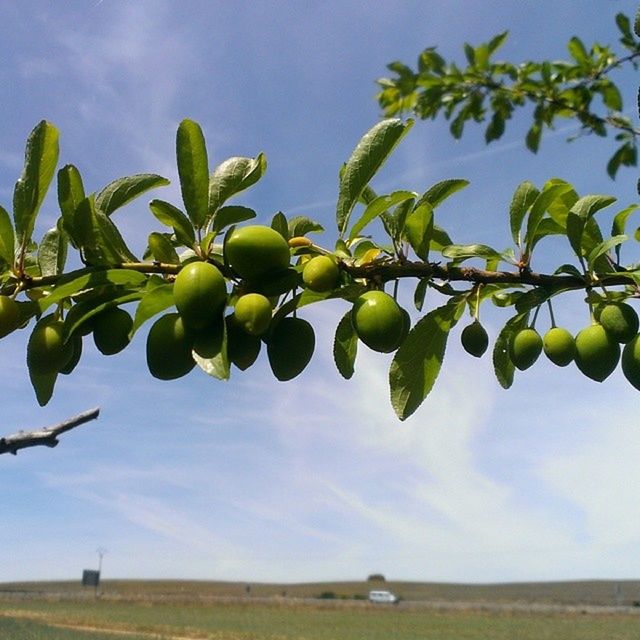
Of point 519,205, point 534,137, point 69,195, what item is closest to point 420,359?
point 519,205

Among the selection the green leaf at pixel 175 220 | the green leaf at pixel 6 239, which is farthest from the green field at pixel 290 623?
the green leaf at pixel 175 220

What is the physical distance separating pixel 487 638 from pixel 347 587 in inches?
2386

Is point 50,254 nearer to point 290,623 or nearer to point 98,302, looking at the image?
point 98,302

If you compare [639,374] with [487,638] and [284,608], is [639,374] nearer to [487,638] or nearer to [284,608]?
[487,638]

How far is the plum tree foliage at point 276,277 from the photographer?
112cm

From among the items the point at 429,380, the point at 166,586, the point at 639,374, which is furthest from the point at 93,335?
the point at 166,586

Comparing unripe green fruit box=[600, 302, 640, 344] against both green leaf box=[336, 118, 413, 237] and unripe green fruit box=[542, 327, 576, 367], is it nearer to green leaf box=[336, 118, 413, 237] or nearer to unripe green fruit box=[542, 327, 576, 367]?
unripe green fruit box=[542, 327, 576, 367]

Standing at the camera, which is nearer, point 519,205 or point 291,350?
point 291,350

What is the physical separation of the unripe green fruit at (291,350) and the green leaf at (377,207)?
0.77 feet

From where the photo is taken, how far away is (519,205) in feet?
5.09

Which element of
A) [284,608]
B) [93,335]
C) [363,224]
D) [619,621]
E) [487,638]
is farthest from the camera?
[284,608]

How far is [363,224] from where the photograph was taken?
134 centimetres

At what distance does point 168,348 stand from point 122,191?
322 millimetres

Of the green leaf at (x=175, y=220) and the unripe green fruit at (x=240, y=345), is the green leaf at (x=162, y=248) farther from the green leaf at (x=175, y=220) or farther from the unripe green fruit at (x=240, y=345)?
the unripe green fruit at (x=240, y=345)
